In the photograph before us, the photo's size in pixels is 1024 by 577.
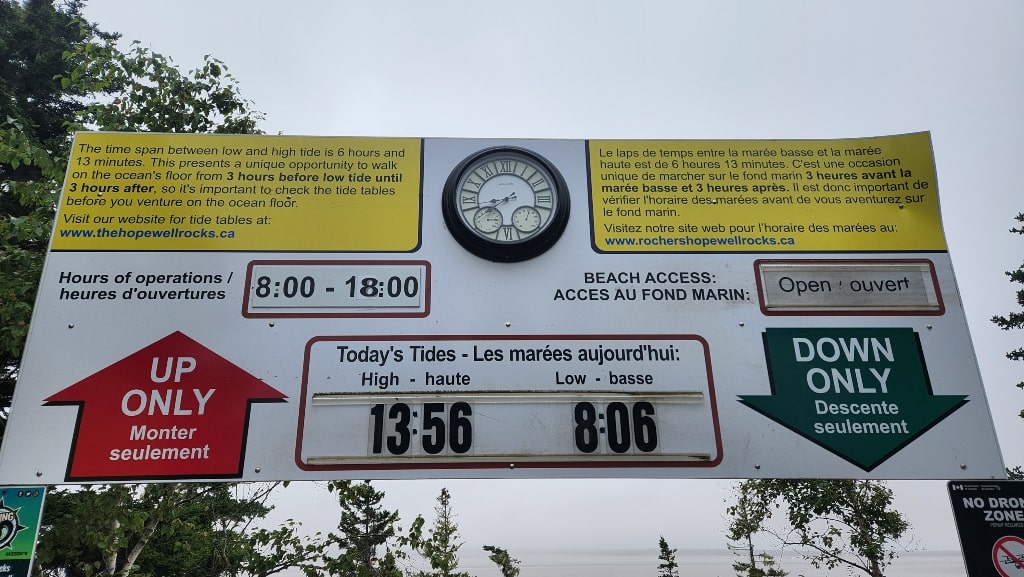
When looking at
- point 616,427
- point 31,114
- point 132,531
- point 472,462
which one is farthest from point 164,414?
point 31,114

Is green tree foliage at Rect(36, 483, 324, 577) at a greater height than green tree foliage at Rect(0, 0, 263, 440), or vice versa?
green tree foliage at Rect(0, 0, 263, 440)

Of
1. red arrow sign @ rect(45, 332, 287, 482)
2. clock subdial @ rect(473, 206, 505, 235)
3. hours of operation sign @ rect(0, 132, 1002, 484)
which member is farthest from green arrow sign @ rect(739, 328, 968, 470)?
red arrow sign @ rect(45, 332, 287, 482)

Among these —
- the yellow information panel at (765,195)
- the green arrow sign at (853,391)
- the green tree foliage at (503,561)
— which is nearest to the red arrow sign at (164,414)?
the yellow information panel at (765,195)

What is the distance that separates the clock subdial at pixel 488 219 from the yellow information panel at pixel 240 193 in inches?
20.0

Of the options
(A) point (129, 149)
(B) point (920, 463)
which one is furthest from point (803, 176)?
(A) point (129, 149)

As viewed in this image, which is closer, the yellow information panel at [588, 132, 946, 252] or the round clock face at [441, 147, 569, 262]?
the round clock face at [441, 147, 569, 262]

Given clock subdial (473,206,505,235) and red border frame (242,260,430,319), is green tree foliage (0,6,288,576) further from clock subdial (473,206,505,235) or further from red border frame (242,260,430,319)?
clock subdial (473,206,505,235)

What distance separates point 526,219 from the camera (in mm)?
4734

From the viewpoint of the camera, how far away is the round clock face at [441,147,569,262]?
15.2 ft

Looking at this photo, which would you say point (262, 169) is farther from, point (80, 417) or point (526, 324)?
point (526, 324)

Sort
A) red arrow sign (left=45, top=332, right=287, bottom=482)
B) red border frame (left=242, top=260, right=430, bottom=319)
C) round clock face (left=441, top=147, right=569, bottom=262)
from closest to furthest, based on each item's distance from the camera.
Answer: red arrow sign (left=45, top=332, right=287, bottom=482) < red border frame (left=242, top=260, right=430, bottom=319) < round clock face (left=441, top=147, right=569, bottom=262)

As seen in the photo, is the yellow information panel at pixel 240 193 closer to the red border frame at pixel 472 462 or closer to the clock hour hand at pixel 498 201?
the clock hour hand at pixel 498 201

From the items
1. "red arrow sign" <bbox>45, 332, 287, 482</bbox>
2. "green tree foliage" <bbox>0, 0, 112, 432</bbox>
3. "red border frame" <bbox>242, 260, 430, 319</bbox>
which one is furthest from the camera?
"green tree foliage" <bbox>0, 0, 112, 432</bbox>

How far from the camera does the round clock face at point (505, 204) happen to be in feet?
15.2
